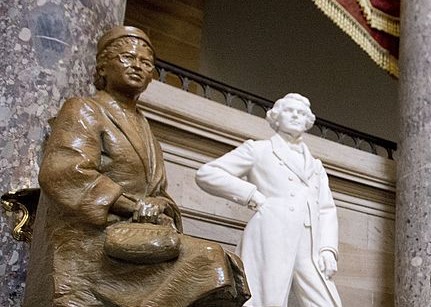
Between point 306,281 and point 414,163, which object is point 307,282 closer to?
point 306,281

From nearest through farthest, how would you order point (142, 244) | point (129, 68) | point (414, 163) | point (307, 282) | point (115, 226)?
1. point (142, 244)
2. point (115, 226)
3. point (129, 68)
4. point (307, 282)
5. point (414, 163)

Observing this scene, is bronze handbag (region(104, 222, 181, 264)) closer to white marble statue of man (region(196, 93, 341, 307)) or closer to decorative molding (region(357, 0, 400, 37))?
white marble statue of man (region(196, 93, 341, 307))

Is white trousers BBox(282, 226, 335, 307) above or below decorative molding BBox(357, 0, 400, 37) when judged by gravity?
below

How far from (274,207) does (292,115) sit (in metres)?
0.49

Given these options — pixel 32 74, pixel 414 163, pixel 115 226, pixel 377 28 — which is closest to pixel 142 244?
pixel 115 226

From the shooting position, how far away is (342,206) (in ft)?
20.2

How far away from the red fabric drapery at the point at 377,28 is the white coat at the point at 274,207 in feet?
6.75

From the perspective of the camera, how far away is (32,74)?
3.81 meters

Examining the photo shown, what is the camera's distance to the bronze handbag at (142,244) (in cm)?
239

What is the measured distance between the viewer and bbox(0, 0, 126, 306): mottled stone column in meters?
3.57

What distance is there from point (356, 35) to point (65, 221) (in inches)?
166

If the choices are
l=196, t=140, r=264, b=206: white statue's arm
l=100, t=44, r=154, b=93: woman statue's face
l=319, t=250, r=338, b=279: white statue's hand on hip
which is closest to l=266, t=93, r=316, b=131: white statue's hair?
l=196, t=140, r=264, b=206: white statue's arm

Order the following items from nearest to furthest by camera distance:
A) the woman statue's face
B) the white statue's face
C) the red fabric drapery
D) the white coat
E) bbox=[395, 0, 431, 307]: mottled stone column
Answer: the woman statue's face
the white coat
the white statue's face
bbox=[395, 0, 431, 307]: mottled stone column
the red fabric drapery

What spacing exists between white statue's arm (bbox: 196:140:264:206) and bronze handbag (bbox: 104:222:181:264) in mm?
1823
